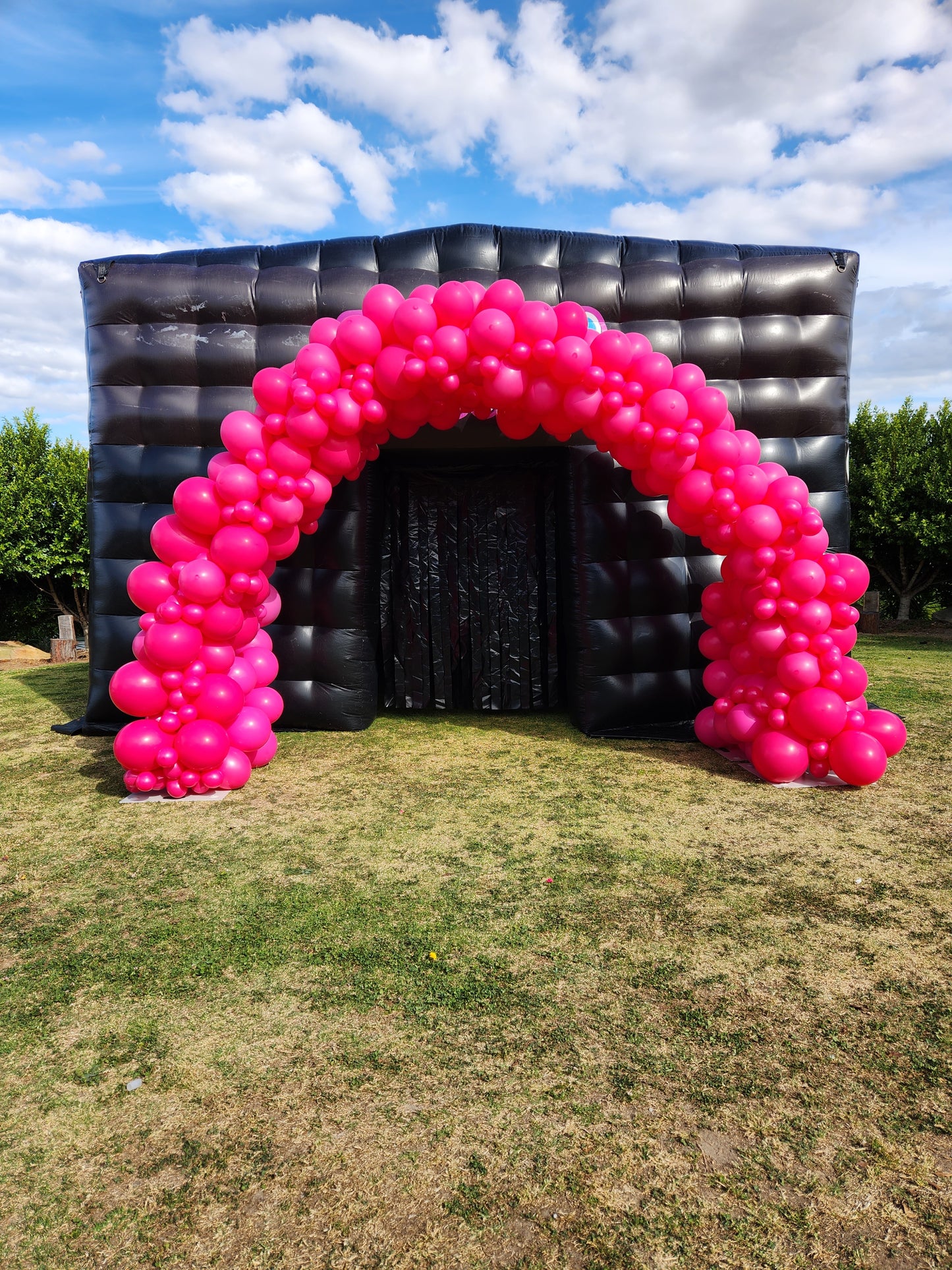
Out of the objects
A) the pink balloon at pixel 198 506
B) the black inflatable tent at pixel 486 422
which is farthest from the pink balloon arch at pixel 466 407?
the black inflatable tent at pixel 486 422

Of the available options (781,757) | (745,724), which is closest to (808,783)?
(781,757)

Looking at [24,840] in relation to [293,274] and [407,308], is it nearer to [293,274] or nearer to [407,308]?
[407,308]

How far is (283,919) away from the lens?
2.40 metres

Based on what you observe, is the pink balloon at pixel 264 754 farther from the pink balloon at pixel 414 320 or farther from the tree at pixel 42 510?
the tree at pixel 42 510

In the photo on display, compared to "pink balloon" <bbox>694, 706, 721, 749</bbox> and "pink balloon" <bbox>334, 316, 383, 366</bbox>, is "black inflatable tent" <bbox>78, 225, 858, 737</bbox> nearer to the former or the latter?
"pink balloon" <bbox>694, 706, 721, 749</bbox>

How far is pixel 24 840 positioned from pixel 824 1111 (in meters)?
2.97

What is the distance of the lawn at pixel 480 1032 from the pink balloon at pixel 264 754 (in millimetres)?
470

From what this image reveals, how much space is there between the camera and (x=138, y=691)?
338 cm

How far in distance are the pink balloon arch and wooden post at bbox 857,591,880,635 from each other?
6334 mm

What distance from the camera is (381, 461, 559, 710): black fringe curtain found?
5.09m

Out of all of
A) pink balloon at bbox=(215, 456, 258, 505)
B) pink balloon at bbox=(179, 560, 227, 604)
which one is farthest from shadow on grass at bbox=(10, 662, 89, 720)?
pink balloon at bbox=(215, 456, 258, 505)

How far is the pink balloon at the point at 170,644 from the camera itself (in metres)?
3.34

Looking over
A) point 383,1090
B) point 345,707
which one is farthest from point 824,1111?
point 345,707

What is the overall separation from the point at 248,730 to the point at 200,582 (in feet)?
2.49
